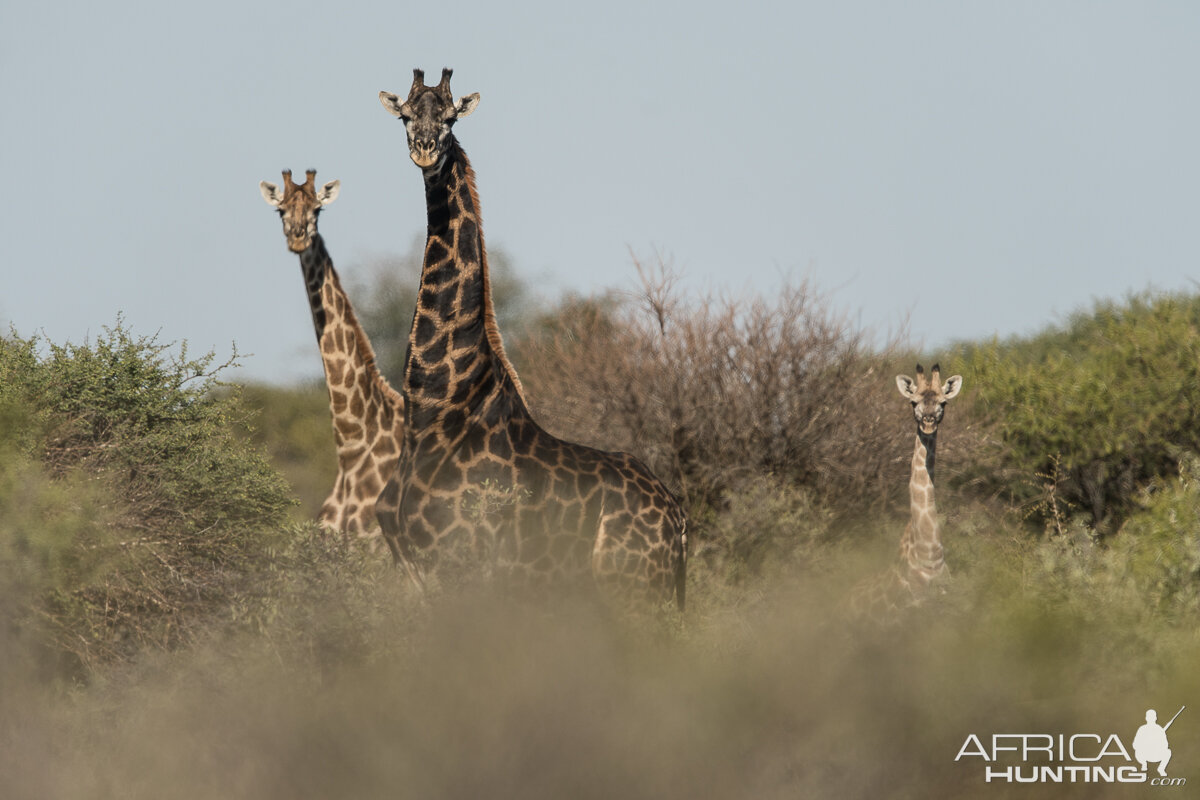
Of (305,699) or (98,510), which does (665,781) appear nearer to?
(305,699)

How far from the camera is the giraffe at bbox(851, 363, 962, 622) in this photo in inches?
463

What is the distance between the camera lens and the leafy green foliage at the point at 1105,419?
19.1 metres

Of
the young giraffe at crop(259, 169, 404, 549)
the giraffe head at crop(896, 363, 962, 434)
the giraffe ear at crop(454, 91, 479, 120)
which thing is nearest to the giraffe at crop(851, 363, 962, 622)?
the giraffe head at crop(896, 363, 962, 434)

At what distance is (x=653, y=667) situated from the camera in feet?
26.4

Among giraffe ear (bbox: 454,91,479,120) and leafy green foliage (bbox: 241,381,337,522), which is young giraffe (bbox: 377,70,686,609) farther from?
leafy green foliage (bbox: 241,381,337,522)

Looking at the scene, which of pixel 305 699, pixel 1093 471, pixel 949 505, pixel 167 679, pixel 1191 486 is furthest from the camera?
pixel 1093 471

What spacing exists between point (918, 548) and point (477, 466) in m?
4.99

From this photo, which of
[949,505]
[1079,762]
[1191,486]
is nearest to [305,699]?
[1079,762]

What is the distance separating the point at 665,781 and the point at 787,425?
9.89 metres

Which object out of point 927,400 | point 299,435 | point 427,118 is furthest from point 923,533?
point 299,435

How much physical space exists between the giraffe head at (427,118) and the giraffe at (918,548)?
5.42 meters

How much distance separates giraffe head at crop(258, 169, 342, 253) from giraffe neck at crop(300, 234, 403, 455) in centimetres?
16

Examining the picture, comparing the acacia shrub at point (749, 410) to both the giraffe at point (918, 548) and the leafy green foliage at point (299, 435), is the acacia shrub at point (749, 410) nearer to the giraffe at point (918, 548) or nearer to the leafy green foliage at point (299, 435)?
the giraffe at point (918, 548)

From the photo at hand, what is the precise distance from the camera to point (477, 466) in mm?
8727
